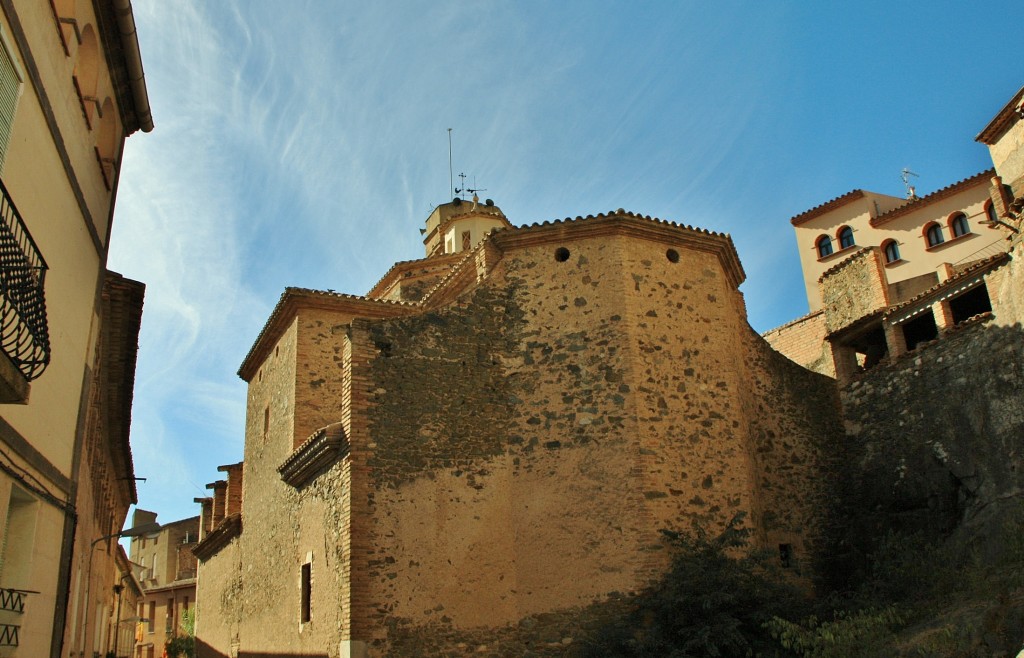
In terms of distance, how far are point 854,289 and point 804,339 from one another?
4.64 metres

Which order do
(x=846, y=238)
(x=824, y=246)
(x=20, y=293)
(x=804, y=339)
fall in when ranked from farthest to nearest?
(x=824, y=246)
(x=846, y=238)
(x=804, y=339)
(x=20, y=293)

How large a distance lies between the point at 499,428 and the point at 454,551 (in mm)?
2038

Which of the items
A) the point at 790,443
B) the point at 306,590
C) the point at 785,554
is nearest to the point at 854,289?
the point at 790,443

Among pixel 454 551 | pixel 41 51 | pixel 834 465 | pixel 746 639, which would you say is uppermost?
pixel 41 51

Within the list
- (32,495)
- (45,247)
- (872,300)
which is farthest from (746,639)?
(872,300)

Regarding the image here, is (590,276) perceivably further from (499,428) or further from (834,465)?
(834,465)

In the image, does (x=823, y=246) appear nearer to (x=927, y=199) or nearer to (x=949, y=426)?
(x=927, y=199)

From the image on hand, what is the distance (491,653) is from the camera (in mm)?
12188

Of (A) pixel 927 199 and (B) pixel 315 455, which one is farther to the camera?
(A) pixel 927 199

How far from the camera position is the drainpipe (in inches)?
400

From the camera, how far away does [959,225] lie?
28.5 metres

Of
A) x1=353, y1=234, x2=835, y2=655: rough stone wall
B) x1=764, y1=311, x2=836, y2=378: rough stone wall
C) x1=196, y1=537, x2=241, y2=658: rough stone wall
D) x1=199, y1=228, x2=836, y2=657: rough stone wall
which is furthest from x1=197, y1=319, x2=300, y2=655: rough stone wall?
x1=764, y1=311, x2=836, y2=378: rough stone wall

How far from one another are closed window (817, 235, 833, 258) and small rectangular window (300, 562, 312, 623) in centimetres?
2467

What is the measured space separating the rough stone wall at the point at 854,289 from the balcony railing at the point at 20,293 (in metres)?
18.7
